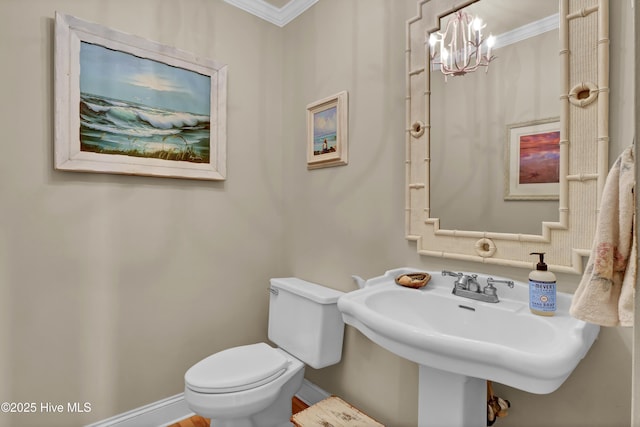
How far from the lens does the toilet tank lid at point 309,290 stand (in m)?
1.61

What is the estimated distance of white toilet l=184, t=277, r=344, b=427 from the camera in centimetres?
134

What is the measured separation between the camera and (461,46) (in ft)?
4.21

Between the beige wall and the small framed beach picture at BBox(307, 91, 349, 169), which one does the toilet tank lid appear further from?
the small framed beach picture at BBox(307, 91, 349, 169)

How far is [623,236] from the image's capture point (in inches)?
21.9

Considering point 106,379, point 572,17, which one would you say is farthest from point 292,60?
point 106,379

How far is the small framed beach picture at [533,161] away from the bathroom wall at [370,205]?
15cm

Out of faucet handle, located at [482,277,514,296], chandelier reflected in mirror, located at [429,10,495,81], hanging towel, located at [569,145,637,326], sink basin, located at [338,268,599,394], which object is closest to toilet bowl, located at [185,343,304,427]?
sink basin, located at [338,268,599,394]

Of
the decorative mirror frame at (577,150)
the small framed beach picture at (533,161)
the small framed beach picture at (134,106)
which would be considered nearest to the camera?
the decorative mirror frame at (577,150)

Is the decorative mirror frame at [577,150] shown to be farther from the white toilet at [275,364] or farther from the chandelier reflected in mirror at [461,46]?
the white toilet at [275,364]

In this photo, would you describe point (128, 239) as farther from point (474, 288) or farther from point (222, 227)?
point (474, 288)

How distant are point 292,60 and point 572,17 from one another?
1.55m

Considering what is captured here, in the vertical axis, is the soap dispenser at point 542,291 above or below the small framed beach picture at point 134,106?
below

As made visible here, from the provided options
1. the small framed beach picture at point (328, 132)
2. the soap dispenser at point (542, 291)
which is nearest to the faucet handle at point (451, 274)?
the soap dispenser at point (542, 291)

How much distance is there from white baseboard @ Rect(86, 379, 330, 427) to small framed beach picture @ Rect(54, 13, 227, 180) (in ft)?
4.09
